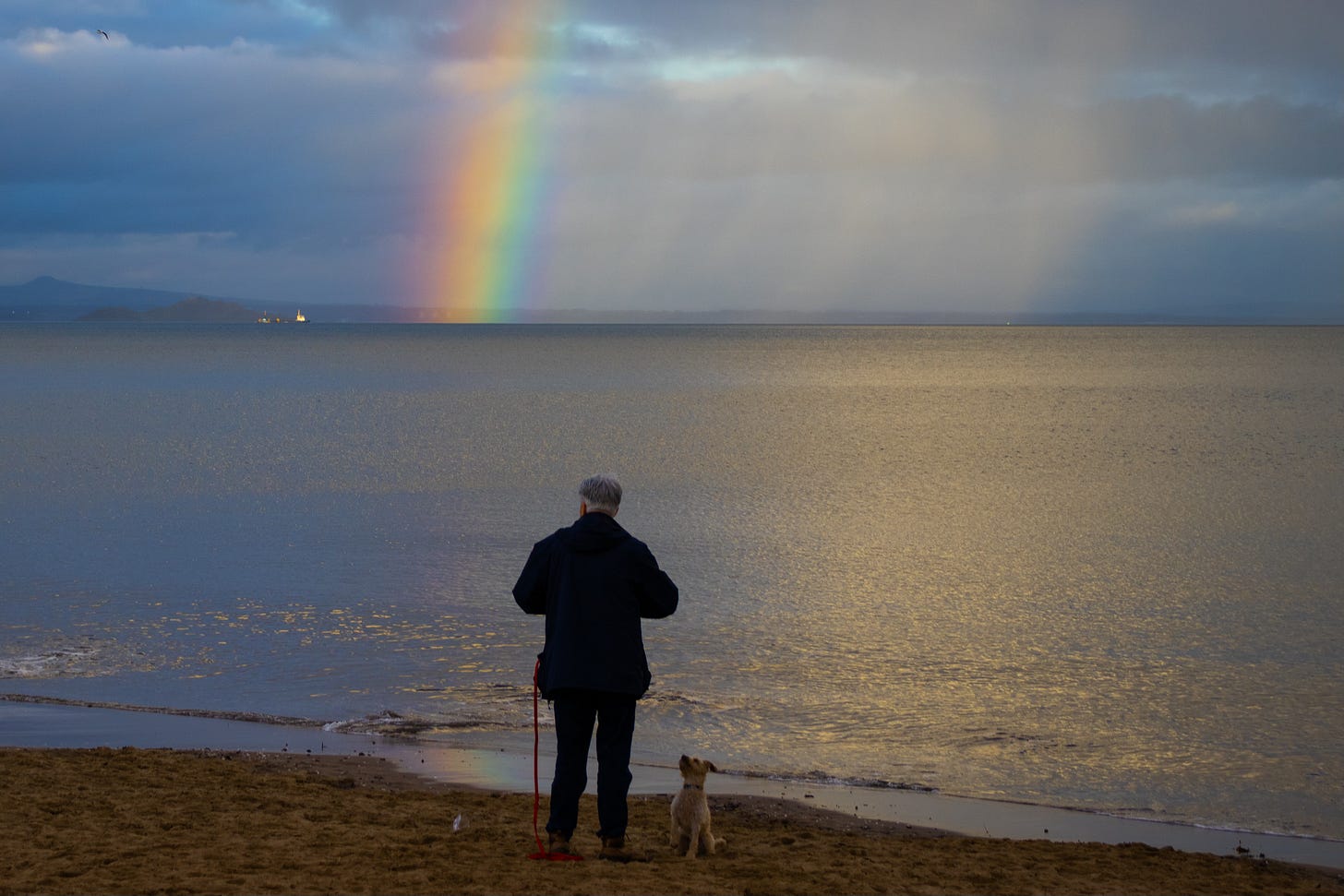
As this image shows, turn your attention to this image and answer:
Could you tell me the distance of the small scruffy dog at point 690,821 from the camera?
6.93 m

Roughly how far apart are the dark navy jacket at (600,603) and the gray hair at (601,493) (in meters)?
0.06

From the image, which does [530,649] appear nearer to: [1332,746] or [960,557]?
[1332,746]

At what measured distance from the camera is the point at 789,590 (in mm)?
18188

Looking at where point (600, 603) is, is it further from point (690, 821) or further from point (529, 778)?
point (529, 778)

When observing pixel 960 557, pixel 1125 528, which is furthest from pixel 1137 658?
pixel 1125 528

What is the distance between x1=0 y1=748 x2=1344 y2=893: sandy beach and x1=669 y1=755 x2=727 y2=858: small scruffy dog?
3.4 inches

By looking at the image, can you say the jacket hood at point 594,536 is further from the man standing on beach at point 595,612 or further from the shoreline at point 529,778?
the shoreline at point 529,778

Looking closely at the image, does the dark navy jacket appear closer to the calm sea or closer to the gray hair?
the gray hair

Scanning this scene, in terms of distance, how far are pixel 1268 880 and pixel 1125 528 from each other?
18.8 m

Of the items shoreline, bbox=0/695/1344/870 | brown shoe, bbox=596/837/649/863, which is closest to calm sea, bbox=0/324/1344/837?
shoreline, bbox=0/695/1344/870

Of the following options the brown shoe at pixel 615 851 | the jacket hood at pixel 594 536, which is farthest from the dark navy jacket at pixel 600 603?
the brown shoe at pixel 615 851

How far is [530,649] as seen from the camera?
14422 mm

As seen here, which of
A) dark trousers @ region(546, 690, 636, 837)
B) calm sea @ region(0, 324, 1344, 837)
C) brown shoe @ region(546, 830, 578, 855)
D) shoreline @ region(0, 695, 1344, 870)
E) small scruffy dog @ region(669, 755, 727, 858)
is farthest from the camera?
calm sea @ region(0, 324, 1344, 837)

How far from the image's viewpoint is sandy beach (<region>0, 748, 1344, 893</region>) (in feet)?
21.0
